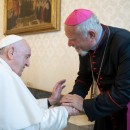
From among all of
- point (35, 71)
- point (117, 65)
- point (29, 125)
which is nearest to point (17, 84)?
point (29, 125)

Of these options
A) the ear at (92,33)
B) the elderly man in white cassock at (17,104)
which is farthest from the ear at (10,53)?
the ear at (92,33)

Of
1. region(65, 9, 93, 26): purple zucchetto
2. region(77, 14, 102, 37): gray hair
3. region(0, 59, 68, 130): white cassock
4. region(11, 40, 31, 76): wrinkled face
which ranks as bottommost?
region(0, 59, 68, 130): white cassock

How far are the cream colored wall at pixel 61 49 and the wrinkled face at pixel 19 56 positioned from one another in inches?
43.0

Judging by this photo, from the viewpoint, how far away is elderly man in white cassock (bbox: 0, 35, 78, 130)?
1543 millimetres

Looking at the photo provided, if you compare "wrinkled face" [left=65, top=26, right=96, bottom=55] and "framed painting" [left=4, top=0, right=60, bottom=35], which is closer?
"wrinkled face" [left=65, top=26, right=96, bottom=55]

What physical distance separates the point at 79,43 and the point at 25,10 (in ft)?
7.58

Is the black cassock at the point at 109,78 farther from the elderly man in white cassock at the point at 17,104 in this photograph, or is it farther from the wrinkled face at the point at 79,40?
the elderly man in white cassock at the point at 17,104

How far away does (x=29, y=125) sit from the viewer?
5.13ft

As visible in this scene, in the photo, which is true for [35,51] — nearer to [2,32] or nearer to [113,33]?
[2,32]

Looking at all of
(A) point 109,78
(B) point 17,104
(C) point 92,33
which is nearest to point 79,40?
(C) point 92,33

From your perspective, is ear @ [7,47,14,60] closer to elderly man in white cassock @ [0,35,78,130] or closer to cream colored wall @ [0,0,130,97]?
elderly man in white cassock @ [0,35,78,130]

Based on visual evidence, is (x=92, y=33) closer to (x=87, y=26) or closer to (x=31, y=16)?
(x=87, y=26)

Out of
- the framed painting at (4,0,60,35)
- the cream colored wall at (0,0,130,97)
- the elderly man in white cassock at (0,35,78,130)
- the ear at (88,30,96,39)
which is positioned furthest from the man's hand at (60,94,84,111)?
the framed painting at (4,0,60,35)

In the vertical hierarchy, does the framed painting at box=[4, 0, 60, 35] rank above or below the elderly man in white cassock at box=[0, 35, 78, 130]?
above
